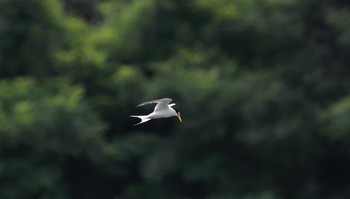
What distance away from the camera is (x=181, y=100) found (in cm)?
1670

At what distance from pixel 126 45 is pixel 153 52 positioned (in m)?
0.50

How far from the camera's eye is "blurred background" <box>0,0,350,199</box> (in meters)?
16.7

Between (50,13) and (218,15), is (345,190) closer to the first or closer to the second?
(218,15)

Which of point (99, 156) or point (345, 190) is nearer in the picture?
point (99, 156)

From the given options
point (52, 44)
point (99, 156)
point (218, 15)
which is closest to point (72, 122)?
point (99, 156)

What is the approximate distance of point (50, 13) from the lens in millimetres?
18203

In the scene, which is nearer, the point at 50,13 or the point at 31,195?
the point at 31,195

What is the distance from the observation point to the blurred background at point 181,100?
16.7 metres

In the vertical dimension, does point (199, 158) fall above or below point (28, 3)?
below

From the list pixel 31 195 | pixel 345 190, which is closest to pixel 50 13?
pixel 31 195

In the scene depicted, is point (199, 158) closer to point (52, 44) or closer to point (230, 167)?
point (230, 167)

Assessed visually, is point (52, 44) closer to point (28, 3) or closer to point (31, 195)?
point (28, 3)

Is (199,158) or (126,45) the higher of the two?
(126,45)

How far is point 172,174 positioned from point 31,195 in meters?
2.40
